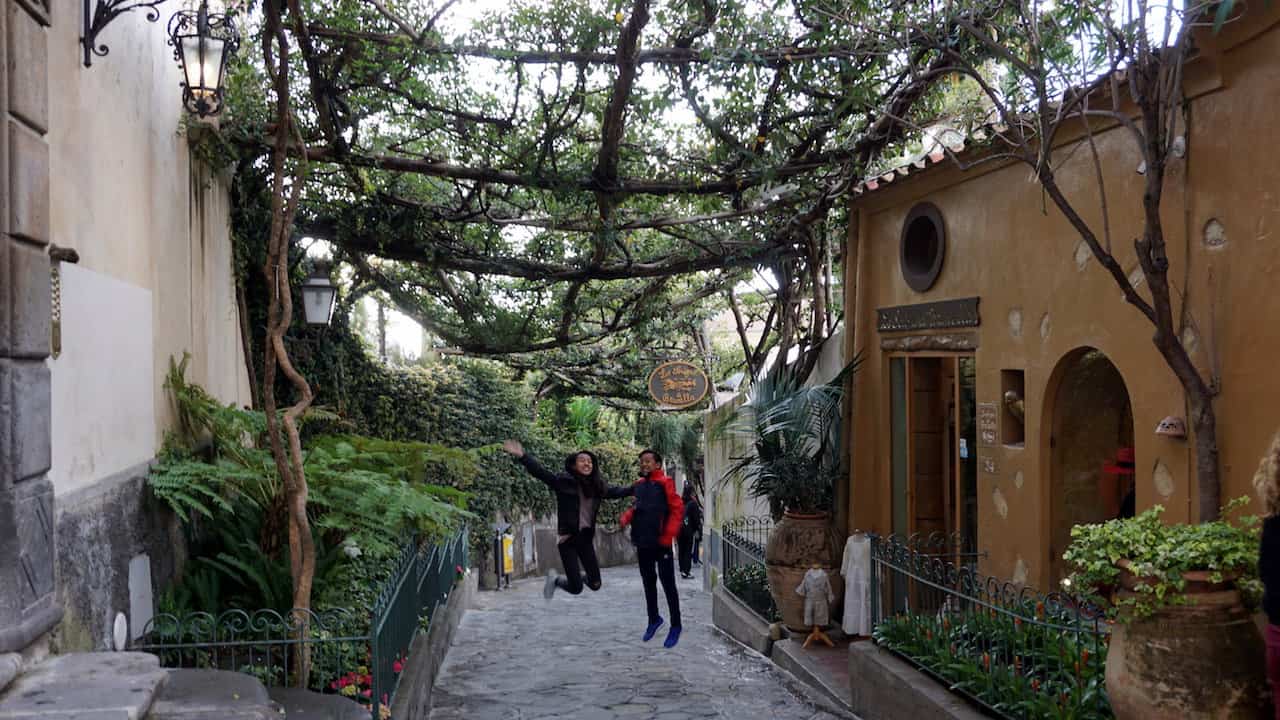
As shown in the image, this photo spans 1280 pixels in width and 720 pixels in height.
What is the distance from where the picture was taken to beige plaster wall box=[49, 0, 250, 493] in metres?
5.54

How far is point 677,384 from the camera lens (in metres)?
18.5

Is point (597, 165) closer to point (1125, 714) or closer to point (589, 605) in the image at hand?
point (1125, 714)

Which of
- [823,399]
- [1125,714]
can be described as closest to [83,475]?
[1125,714]

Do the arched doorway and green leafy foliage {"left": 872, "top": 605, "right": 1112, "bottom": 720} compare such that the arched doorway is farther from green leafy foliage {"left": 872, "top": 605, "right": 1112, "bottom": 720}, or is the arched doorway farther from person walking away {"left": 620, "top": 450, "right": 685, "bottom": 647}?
person walking away {"left": 620, "top": 450, "right": 685, "bottom": 647}

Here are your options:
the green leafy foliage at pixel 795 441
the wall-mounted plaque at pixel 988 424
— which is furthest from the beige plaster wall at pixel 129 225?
the wall-mounted plaque at pixel 988 424

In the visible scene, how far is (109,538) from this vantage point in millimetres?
5965

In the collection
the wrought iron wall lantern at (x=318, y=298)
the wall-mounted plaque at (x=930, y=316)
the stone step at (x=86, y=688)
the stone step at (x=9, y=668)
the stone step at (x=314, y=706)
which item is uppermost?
the wrought iron wall lantern at (x=318, y=298)

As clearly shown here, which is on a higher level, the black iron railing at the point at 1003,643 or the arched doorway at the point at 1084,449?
the arched doorway at the point at 1084,449

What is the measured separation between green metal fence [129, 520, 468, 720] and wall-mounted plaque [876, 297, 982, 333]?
5.01 metres

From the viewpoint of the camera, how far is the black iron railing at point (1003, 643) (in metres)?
5.94

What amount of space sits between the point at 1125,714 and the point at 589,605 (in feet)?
40.1

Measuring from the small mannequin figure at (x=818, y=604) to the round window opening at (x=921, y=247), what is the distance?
285 centimetres

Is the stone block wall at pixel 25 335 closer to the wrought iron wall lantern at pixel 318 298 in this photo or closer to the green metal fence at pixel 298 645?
the green metal fence at pixel 298 645

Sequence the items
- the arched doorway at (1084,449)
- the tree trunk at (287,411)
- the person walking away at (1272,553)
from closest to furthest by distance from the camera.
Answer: the person walking away at (1272,553) < the tree trunk at (287,411) < the arched doorway at (1084,449)
